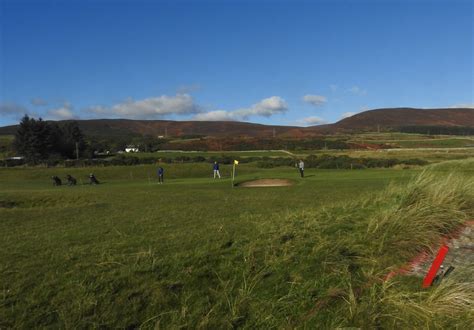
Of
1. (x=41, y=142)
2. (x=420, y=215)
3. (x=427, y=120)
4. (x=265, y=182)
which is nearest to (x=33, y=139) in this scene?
(x=41, y=142)

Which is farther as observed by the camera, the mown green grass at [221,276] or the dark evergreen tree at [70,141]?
the dark evergreen tree at [70,141]

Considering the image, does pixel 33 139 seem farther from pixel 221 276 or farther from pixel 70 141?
pixel 221 276

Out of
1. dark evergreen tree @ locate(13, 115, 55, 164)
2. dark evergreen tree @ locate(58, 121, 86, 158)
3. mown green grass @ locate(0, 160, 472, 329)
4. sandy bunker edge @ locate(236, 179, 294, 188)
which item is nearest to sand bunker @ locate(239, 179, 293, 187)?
sandy bunker edge @ locate(236, 179, 294, 188)

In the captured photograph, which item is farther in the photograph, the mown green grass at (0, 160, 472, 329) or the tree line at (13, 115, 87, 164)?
the tree line at (13, 115, 87, 164)

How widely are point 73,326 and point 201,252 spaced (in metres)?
2.64

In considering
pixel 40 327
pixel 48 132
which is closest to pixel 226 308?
pixel 40 327

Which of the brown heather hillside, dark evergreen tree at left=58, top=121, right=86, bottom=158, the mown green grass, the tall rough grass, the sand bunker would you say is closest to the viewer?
the mown green grass

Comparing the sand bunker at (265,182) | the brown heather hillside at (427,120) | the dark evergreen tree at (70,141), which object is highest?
the brown heather hillside at (427,120)

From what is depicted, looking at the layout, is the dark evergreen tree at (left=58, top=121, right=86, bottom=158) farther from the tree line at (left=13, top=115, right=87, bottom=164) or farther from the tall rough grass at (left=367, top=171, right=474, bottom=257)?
the tall rough grass at (left=367, top=171, right=474, bottom=257)

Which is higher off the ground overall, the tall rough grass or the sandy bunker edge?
the tall rough grass

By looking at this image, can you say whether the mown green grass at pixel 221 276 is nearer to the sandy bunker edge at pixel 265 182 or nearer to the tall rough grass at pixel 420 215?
the tall rough grass at pixel 420 215

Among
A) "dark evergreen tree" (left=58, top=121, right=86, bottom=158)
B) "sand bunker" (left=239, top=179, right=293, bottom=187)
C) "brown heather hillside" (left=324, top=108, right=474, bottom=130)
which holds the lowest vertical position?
"sand bunker" (left=239, top=179, right=293, bottom=187)

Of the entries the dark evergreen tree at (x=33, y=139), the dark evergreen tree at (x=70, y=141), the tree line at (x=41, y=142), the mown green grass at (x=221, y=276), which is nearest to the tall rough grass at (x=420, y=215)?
the mown green grass at (x=221, y=276)

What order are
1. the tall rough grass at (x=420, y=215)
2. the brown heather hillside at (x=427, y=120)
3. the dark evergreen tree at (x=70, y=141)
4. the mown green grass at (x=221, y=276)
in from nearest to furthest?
the mown green grass at (x=221, y=276)
the tall rough grass at (x=420, y=215)
the dark evergreen tree at (x=70, y=141)
the brown heather hillside at (x=427, y=120)
